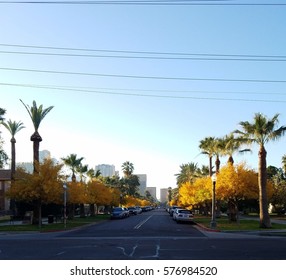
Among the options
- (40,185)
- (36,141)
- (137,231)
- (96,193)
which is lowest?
(137,231)

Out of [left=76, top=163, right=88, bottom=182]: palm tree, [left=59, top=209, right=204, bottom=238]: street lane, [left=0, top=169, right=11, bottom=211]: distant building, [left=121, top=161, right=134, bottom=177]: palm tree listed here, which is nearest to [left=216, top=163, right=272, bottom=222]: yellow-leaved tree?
[left=59, top=209, right=204, bottom=238]: street lane

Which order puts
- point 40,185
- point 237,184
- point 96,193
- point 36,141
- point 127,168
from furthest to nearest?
point 127,168
point 96,193
point 36,141
point 237,184
point 40,185

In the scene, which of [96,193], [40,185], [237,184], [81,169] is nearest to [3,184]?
[81,169]

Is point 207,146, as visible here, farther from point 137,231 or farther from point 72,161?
point 137,231

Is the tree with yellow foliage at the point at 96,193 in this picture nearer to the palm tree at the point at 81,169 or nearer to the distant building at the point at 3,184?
the palm tree at the point at 81,169

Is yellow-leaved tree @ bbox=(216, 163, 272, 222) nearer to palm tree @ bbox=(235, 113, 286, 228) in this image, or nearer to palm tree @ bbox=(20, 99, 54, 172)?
palm tree @ bbox=(235, 113, 286, 228)

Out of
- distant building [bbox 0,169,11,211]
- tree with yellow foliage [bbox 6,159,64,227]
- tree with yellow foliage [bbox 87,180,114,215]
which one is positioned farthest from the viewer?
distant building [bbox 0,169,11,211]

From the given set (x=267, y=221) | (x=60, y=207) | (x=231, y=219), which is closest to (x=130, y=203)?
(x=60, y=207)

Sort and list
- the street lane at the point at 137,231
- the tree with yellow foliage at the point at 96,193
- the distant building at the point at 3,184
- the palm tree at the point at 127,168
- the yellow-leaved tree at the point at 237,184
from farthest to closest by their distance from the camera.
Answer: the palm tree at the point at 127,168
the distant building at the point at 3,184
the tree with yellow foliage at the point at 96,193
the yellow-leaved tree at the point at 237,184
the street lane at the point at 137,231

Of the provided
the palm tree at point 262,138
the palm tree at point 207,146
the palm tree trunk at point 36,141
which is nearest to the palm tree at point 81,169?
the palm tree at point 207,146

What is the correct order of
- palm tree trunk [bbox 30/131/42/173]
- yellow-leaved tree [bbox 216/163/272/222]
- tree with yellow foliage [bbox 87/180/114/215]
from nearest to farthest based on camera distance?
yellow-leaved tree [bbox 216/163/272/222] → palm tree trunk [bbox 30/131/42/173] → tree with yellow foliage [bbox 87/180/114/215]

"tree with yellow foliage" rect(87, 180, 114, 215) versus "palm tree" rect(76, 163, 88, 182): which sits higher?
"palm tree" rect(76, 163, 88, 182)

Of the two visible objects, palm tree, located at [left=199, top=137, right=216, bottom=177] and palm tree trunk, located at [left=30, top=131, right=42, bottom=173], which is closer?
palm tree trunk, located at [left=30, top=131, right=42, bottom=173]
